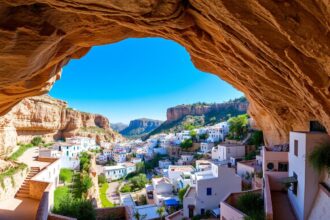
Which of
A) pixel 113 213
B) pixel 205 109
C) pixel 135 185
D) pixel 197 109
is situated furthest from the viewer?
pixel 197 109

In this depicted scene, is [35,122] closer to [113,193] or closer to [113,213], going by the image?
[113,193]

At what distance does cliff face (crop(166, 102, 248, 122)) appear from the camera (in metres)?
103

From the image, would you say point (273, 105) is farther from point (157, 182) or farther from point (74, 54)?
point (157, 182)

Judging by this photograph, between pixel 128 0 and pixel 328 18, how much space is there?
3.59 metres

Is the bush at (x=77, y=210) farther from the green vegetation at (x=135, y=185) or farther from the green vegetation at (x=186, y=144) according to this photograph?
the green vegetation at (x=186, y=144)

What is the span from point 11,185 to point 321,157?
14.9m

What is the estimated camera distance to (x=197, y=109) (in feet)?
380

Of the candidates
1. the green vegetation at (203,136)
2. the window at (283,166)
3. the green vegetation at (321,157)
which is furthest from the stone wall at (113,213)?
the green vegetation at (203,136)

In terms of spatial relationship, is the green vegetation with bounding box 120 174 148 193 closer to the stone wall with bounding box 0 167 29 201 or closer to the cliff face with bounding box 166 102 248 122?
the stone wall with bounding box 0 167 29 201

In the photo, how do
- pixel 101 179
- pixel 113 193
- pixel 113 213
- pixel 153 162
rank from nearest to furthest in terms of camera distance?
pixel 113 213
pixel 113 193
pixel 101 179
pixel 153 162

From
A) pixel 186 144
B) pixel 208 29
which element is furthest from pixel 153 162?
pixel 208 29

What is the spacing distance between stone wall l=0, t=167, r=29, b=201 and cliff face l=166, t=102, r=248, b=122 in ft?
301

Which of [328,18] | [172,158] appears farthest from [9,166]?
[172,158]

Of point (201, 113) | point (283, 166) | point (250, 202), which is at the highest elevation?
point (201, 113)
